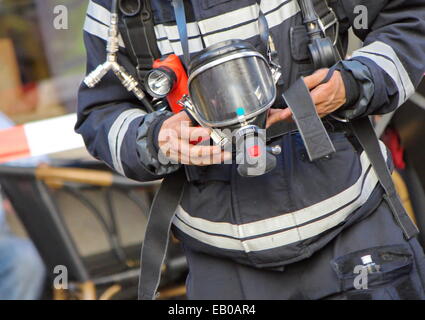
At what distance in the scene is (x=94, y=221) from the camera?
4.24 m

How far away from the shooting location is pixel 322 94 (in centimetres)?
175

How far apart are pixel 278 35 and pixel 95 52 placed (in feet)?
1.82

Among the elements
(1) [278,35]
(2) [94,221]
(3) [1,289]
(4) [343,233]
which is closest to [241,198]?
(4) [343,233]

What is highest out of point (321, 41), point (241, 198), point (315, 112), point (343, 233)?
point (321, 41)

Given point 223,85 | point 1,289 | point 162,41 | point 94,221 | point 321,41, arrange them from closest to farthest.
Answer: point 223,85
point 321,41
point 162,41
point 1,289
point 94,221

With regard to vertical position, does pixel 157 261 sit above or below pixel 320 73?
below

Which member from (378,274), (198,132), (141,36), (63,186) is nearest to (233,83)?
(198,132)

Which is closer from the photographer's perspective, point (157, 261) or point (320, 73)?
point (320, 73)

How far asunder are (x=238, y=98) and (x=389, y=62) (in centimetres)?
46

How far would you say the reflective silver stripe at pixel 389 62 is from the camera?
6.10 ft

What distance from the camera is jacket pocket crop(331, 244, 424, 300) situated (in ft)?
6.04

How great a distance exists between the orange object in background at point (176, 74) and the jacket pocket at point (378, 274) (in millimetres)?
591

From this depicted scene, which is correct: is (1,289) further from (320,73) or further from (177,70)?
(320,73)

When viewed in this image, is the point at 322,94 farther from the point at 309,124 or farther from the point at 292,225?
the point at 292,225
